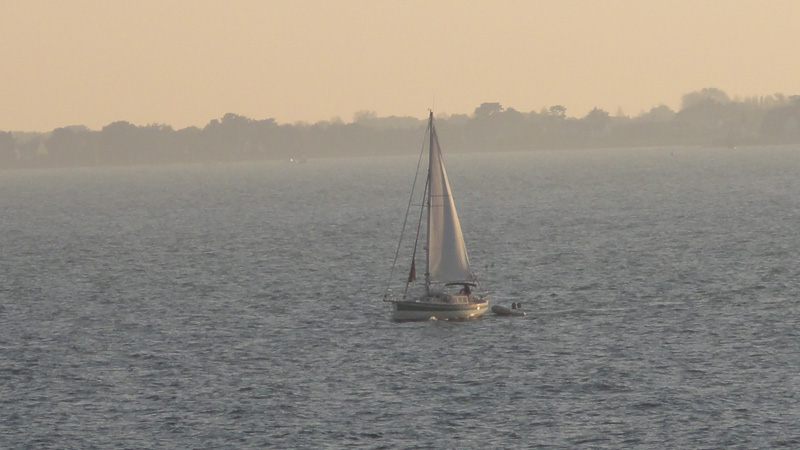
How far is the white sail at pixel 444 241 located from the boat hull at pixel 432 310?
1864mm

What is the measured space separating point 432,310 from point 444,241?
5108mm

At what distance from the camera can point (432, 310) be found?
8544cm

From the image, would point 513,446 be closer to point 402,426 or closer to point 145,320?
point 402,426

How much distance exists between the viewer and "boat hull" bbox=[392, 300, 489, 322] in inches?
3359

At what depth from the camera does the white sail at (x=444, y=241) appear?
8431cm

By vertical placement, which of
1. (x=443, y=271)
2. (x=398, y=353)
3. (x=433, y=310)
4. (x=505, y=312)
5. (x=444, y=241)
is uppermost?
(x=444, y=241)

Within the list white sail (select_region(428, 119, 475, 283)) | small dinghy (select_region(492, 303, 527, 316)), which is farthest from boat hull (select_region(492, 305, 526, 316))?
white sail (select_region(428, 119, 475, 283))

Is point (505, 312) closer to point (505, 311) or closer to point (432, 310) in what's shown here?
point (505, 311)

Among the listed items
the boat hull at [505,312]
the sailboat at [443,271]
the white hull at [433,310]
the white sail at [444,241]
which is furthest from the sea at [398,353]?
the white sail at [444,241]

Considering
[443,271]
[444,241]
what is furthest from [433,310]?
[444,241]

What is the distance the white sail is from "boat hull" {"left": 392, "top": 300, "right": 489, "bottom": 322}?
1864mm

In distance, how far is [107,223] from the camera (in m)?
199

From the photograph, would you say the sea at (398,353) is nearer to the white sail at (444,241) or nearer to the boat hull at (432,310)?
the boat hull at (432,310)

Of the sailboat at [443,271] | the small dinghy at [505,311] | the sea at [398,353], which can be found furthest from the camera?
the small dinghy at [505,311]
